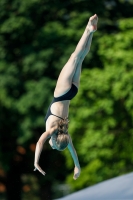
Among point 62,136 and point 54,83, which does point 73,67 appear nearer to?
point 62,136

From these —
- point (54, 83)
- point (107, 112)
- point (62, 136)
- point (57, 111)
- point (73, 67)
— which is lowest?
point (54, 83)

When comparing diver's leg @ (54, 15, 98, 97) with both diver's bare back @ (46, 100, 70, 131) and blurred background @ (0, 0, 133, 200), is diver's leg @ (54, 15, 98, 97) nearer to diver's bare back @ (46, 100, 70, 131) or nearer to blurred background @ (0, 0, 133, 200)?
diver's bare back @ (46, 100, 70, 131)

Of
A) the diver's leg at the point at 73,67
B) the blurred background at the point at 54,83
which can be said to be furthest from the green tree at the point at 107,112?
the diver's leg at the point at 73,67

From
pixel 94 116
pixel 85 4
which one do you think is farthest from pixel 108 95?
pixel 85 4

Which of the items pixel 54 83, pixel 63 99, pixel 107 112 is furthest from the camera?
pixel 54 83

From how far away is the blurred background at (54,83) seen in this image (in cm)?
2278

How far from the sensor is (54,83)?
2506 centimetres

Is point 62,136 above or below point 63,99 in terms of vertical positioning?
below

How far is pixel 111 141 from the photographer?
23.0 meters

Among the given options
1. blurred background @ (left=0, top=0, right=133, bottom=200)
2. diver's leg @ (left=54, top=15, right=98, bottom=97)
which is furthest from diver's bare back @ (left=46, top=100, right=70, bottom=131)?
blurred background @ (left=0, top=0, right=133, bottom=200)

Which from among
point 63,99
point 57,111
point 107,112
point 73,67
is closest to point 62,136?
point 57,111

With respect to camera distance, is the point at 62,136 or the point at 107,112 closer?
the point at 62,136

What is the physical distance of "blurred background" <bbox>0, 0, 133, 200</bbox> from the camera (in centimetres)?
2278

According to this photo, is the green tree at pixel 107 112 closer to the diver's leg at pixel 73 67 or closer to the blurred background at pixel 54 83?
Result: the blurred background at pixel 54 83
